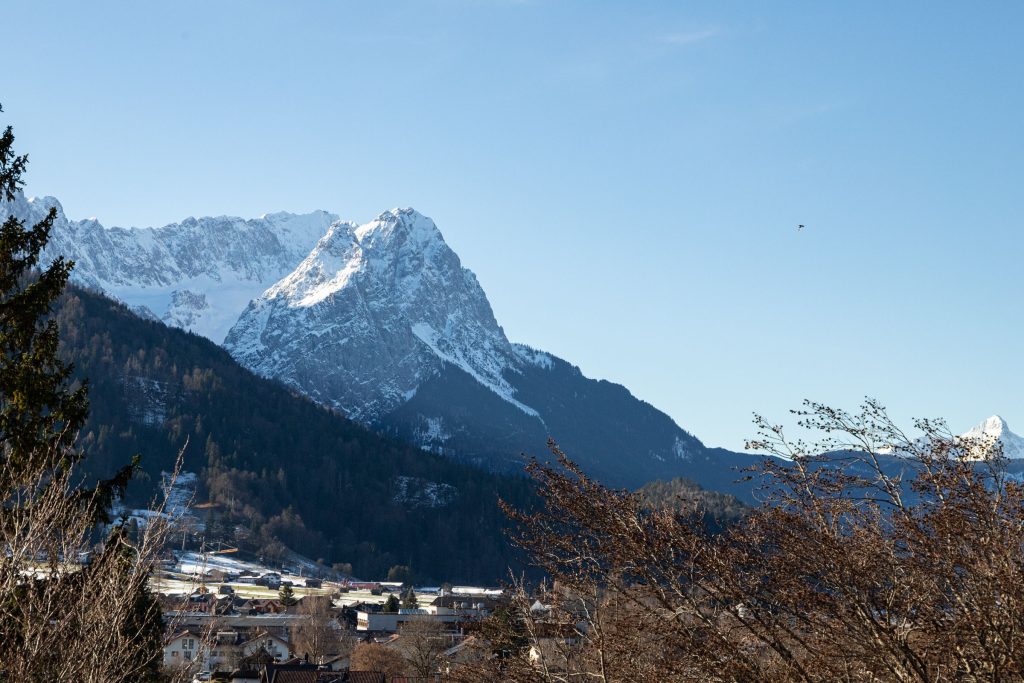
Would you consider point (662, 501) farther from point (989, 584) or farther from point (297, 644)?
point (297, 644)

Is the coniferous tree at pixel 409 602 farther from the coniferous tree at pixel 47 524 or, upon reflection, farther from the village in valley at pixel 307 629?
the coniferous tree at pixel 47 524

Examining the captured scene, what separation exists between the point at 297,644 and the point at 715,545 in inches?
3989

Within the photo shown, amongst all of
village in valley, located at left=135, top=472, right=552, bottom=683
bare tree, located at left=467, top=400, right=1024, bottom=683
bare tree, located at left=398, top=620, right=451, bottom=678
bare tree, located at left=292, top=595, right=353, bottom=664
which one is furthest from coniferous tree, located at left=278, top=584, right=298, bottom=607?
bare tree, located at left=467, top=400, right=1024, bottom=683

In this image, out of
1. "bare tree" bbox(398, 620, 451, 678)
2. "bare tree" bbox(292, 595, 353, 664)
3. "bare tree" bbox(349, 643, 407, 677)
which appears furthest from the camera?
"bare tree" bbox(292, 595, 353, 664)

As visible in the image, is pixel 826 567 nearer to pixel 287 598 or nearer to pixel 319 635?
pixel 319 635

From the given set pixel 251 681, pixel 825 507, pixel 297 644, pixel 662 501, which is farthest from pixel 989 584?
pixel 297 644

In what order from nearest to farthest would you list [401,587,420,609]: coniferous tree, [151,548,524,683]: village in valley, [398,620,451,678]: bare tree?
[151,548,524,683]: village in valley → [398,620,451,678]: bare tree → [401,587,420,609]: coniferous tree

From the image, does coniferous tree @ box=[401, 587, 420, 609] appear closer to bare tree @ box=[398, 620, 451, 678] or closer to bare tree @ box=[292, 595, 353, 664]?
bare tree @ box=[292, 595, 353, 664]

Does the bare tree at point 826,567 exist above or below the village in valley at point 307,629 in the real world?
above

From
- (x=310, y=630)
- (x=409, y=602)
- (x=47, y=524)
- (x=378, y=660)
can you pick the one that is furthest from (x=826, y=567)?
(x=409, y=602)

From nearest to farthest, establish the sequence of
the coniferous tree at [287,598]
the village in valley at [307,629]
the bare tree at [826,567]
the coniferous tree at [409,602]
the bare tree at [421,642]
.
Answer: the bare tree at [826,567] < the village in valley at [307,629] < the bare tree at [421,642] < the coniferous tree at [409,602] < the coniferous tree at [287,598]

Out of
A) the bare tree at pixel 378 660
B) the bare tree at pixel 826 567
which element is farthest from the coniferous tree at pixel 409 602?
the bare tree at pixel 826 567

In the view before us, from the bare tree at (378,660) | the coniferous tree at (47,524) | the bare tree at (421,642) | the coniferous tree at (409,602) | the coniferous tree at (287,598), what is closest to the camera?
the coniferous tree at (47,524)

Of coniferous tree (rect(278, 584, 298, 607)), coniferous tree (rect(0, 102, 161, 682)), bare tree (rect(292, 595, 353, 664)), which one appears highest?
coniferous tree (rect(0, 102, 161, 682))
